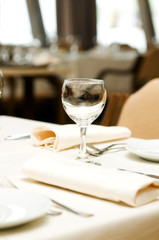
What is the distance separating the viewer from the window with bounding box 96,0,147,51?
383 inches

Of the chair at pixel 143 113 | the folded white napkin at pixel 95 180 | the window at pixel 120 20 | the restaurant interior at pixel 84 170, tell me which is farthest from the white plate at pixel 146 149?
the window at pixel 120 20

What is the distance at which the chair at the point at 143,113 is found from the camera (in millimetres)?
1803

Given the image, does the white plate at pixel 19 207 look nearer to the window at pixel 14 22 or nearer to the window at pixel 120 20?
the window at pixel 14 22

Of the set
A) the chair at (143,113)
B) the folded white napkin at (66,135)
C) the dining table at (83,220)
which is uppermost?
the dining table at (83,220)

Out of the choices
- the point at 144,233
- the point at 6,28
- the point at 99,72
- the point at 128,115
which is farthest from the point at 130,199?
the point at 6,28

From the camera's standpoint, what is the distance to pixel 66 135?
3.89ft

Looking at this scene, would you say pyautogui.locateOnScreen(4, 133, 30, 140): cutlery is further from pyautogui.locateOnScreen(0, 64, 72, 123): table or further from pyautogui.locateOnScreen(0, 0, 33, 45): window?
pyautogui.locateOnScreen(0, 0, 33, 45): window

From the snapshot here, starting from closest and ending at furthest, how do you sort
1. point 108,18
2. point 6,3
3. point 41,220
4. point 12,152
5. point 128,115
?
point 41,220
point 12,152
point 128,115
point 6,3
point 108,18

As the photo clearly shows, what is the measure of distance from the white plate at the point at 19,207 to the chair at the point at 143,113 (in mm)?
1130

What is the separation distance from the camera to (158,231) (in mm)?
748

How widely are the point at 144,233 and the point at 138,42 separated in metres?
9.48

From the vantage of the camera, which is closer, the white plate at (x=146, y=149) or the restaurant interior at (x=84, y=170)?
the restaurant interior at (x=84, y=170)

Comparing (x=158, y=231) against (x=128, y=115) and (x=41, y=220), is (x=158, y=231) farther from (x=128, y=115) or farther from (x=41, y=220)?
(x=128, y=115)

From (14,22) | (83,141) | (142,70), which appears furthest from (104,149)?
(14,22)
